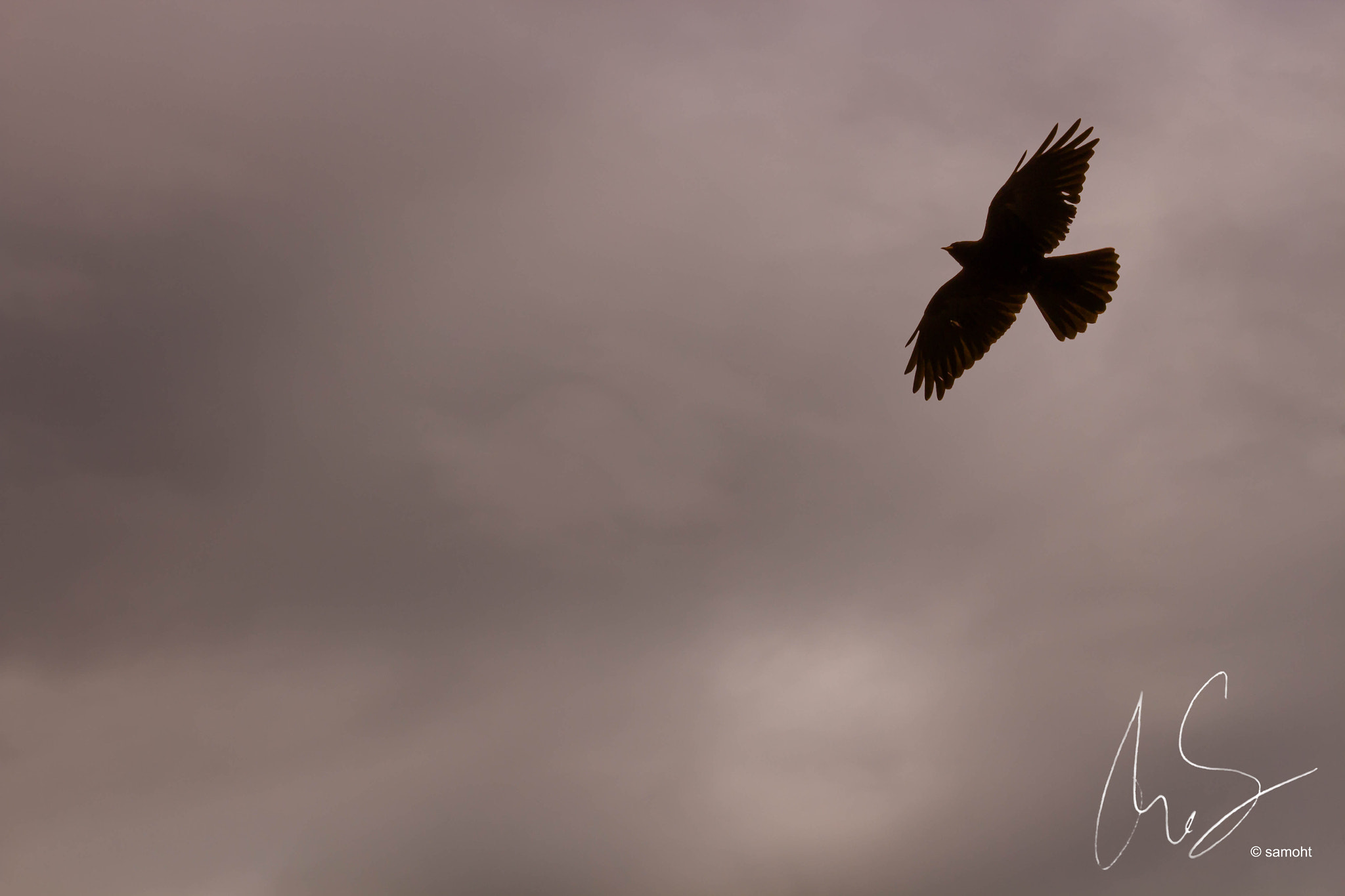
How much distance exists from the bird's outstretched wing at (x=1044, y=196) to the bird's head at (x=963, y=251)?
57cm

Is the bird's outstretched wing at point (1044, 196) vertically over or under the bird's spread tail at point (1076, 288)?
over

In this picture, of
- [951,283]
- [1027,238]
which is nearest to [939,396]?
[951,283]

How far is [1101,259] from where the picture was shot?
1916 centimetres

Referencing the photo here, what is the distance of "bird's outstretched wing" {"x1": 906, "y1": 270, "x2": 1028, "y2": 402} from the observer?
68.0ft

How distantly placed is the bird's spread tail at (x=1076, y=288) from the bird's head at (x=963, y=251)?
1269 mm

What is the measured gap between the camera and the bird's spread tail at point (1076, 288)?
19.1 metres

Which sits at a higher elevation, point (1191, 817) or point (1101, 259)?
point (1101, 259)

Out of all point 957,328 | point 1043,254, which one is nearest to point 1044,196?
point 1043,254

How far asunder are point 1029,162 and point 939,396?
15.6ft

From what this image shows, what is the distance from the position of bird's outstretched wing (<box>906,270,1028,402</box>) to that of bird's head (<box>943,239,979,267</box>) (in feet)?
1.62

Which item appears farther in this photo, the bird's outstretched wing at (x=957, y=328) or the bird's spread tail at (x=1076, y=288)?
the bird's outstretched wing at (x=957, y=328)

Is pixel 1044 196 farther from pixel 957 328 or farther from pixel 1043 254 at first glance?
pixel 957 328

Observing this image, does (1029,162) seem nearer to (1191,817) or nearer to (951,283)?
(951,283)

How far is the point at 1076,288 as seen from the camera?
19.3 m
